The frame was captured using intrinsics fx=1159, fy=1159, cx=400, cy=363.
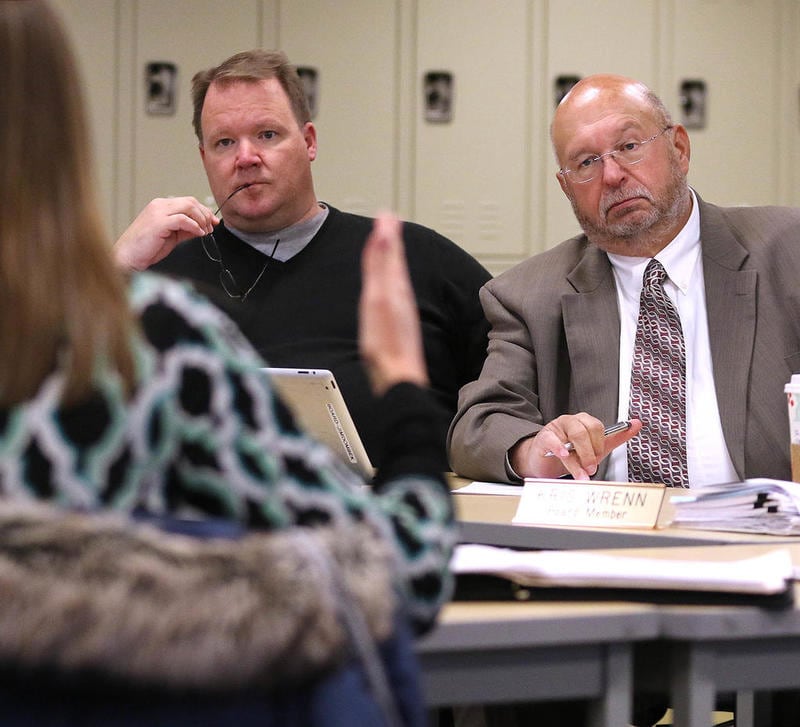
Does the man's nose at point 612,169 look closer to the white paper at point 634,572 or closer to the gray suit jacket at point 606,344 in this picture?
the gray suit jacket at point 606,344

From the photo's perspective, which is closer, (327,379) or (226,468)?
(226,468)

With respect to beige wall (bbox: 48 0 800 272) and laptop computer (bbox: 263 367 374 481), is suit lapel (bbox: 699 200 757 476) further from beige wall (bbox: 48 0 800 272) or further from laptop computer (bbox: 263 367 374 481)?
beige wall (bbox: 48 0 800 272)

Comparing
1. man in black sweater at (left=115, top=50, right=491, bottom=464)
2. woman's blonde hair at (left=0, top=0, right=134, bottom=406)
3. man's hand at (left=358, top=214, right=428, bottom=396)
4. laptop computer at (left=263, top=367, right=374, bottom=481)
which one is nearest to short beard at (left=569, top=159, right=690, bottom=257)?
man in black sweater at (left=115, top=50, right=491, bottom=464)

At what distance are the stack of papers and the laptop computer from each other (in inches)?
20.0

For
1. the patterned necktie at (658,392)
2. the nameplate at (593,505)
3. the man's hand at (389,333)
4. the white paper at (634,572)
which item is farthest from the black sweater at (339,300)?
the man's hand at (389,333)

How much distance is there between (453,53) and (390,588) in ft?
11.5

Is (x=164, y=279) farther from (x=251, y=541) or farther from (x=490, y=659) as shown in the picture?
(x=490, y=659)

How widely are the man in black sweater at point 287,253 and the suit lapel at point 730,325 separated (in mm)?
585

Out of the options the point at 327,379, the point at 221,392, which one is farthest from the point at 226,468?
the point at 327,379

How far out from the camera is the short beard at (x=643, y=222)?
2.14m

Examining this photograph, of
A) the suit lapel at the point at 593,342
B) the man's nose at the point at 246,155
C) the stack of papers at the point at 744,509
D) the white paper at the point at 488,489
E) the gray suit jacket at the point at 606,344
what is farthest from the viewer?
the man's nose at the point at 246,155

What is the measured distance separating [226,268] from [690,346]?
1.06 m

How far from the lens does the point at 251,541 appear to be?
2.10 feet

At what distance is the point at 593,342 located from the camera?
206 centimetres
